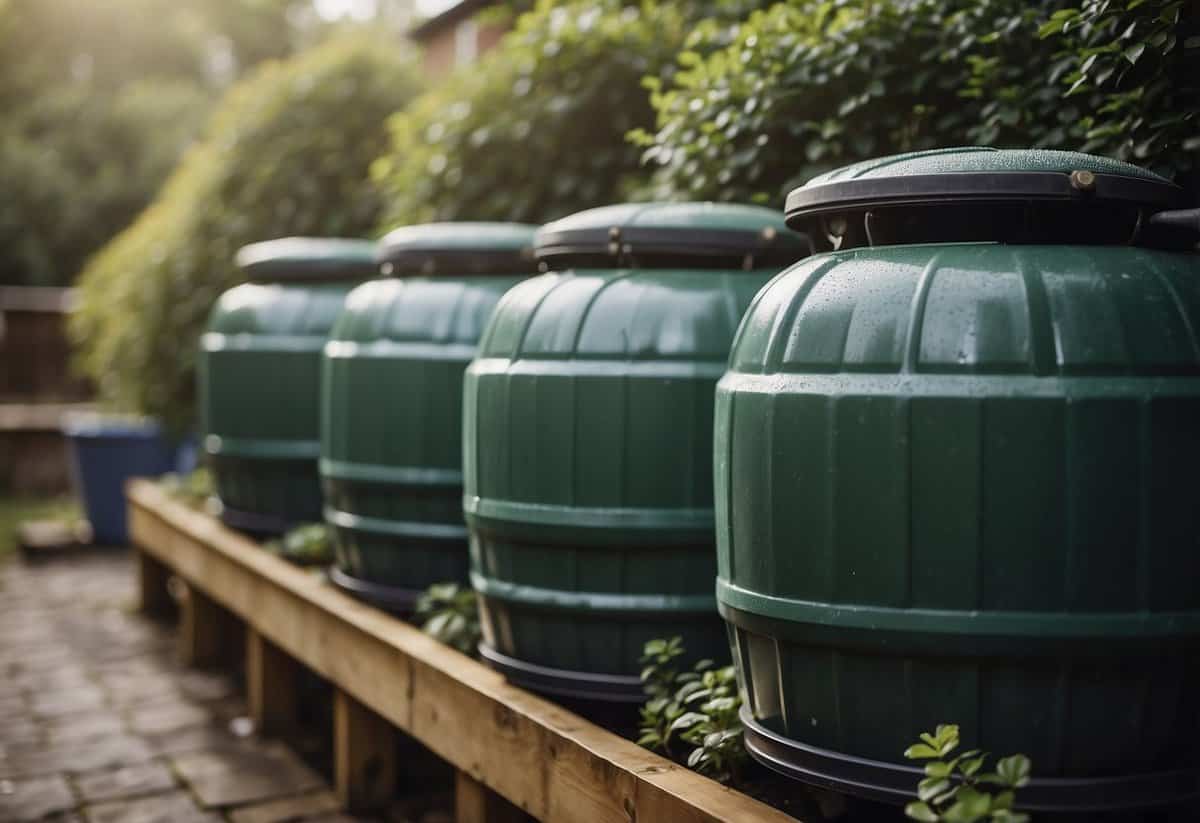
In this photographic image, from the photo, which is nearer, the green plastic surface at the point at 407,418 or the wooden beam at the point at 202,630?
the green plastic surface at the point at 407,418

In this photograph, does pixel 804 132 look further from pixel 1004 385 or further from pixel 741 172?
pixel 1004 385

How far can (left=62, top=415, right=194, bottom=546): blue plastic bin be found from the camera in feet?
24.6

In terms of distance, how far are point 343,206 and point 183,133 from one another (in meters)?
18.9

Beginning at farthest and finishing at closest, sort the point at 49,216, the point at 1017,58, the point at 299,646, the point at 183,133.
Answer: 1. the point at 183,133
2. the point at 49,216
3. the point at 299,646
4. the point at 1017,58

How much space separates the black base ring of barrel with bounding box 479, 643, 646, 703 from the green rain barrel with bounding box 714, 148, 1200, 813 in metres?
0.62

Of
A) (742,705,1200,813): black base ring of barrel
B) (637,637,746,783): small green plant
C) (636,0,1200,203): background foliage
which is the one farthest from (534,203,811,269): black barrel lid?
(742,705,1200,813): black base ring of barrel

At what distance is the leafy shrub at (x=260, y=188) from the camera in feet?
19.5

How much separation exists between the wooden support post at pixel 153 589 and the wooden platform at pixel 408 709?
0.90 meters

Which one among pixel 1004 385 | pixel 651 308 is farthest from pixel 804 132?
pixel 1004 385

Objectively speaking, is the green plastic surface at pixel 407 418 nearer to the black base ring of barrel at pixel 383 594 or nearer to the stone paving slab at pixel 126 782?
the black base ring of barrel at pixel 383 594

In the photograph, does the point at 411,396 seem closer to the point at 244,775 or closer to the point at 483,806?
the point at 483,806

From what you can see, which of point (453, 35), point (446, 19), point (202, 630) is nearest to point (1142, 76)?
point (202, 630)

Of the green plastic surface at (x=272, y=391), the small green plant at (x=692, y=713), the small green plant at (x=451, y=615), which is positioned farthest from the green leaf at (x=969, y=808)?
the green plastic surface at (x=272, y=391)

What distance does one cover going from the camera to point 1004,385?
160 cm
